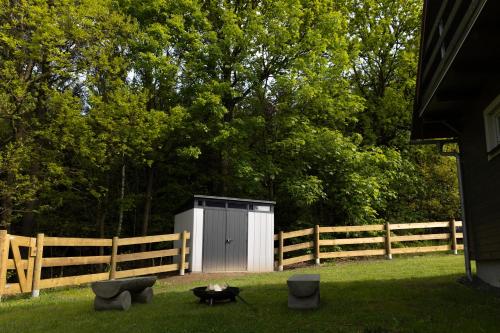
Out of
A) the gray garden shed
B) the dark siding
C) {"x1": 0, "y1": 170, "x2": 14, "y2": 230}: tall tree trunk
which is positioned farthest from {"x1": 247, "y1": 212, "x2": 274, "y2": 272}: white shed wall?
{"x1": 0, "y1": 170, "x2": 14, "y2": 230}: tall tree trunk

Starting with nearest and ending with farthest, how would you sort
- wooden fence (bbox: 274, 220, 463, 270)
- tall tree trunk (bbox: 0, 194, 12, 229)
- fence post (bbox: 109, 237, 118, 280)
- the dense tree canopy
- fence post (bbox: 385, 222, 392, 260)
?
fence post (bbox: 109, 237, 118, 280) → tall tree trunk (bbox: 0, 194, 12, 229) → the dense tree canopy → wooden fence (bbox: 274, 220, 463, 270) → fence post (bbox: 385, 222, 392, 260)

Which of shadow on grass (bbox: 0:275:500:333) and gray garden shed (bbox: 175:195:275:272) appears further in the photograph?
gray garden shed (bbox: 175:195:275:272)

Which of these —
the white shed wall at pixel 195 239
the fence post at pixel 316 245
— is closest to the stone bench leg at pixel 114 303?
the white shed wall at pixel 195 239

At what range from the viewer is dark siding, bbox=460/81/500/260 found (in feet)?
24.1

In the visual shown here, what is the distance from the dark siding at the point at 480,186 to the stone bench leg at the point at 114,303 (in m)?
6.17

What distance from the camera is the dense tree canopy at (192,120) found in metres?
14.8

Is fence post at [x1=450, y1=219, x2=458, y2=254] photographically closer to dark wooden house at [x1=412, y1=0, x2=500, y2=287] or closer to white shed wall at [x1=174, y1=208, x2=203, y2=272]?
dark wooden house at [x1=412, y1=0, x2=500, y2=287]

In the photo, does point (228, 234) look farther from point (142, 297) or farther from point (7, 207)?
point (7, 207)

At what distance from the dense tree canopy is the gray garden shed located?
265cm

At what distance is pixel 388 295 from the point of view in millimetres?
7277

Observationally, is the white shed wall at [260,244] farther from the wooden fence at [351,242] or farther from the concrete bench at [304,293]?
the concrete bench at [304,293]

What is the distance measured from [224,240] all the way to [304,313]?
8284mm

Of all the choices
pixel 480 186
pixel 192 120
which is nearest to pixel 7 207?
pixel 192 120

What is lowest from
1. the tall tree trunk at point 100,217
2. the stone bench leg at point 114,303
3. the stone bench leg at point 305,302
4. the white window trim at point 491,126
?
the stone bench leg at point 114,303
